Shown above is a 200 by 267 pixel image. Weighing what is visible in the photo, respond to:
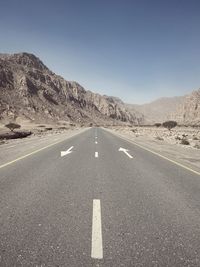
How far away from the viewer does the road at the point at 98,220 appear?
4234 millimetres

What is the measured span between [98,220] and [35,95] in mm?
142739

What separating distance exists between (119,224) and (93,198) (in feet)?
6.00

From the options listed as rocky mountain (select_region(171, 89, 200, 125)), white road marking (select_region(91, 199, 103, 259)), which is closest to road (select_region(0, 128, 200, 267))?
white road marking (select_region(91, 199, 103, 259))

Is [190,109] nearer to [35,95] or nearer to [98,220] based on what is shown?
[35,95]

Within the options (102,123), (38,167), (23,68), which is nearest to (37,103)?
(23,68)

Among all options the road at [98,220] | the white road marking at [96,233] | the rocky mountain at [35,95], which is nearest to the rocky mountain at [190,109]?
the rocky mountain at [35,95]

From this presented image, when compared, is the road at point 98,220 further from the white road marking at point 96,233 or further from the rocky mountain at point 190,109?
the rocky mountain at point 190,109

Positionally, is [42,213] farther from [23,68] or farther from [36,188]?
[23,68]

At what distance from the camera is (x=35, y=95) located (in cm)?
14425

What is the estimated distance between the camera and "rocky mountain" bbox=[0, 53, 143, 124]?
126 metres

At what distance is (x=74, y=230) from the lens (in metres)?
5.16

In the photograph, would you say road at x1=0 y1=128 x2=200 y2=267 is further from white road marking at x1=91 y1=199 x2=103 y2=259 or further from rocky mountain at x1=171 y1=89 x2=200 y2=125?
rocky mountain at x1=171 y1=89 x2=200 y2=125

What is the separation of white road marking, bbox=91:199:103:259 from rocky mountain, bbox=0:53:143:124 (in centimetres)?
10700

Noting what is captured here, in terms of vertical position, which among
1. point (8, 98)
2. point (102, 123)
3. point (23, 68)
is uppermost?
point (23, 68)
